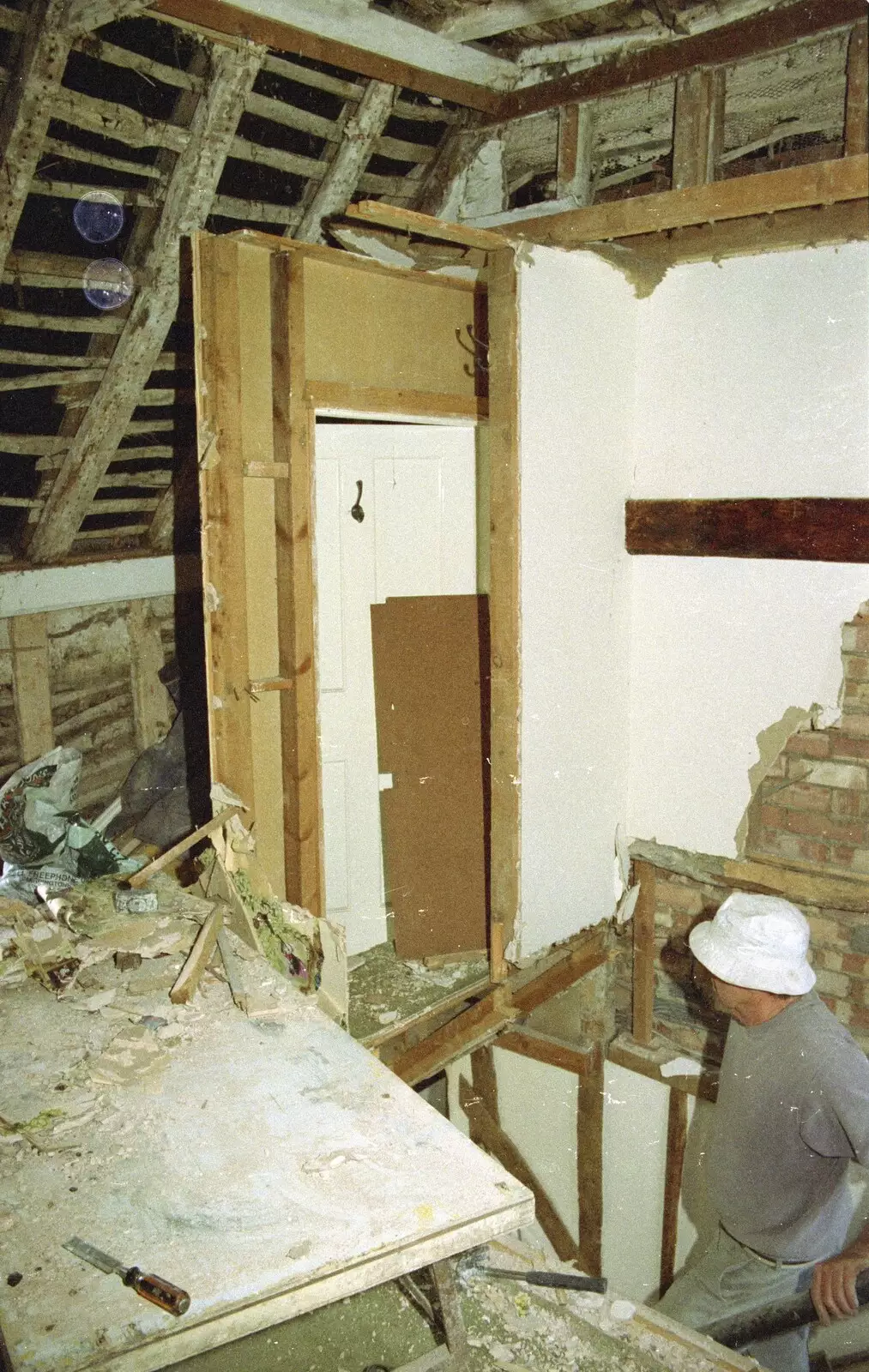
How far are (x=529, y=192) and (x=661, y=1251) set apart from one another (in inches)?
178

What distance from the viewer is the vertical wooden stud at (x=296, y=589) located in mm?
2924

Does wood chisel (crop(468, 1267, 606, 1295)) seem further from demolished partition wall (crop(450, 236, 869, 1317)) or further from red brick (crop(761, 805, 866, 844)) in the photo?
red brick (crop(761, 805, 866, 844))

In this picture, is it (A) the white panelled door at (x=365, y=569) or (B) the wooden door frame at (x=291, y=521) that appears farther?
(A) the white panelled door at (x=365, y=569)

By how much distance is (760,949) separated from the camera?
89.2 inches

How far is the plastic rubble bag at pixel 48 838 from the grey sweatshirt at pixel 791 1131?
206 cm

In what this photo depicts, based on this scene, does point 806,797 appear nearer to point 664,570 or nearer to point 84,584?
point 664,570

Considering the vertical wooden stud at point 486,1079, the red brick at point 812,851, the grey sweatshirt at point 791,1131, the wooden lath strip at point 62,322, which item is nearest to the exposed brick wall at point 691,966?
the red brick at point 812,851

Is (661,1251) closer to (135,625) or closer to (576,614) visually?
(576,614)

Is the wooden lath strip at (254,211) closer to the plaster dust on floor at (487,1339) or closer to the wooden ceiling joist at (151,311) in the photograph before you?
the wooden ceiling joist at (151,311)

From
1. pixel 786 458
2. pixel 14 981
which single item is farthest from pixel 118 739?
pixel 786 458

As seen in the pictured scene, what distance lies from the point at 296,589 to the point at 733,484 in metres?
1.61

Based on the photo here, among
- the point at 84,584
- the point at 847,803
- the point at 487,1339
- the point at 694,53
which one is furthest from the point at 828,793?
the point at 84,584

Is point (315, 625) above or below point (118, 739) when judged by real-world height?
above

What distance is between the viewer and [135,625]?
539 centimetres
